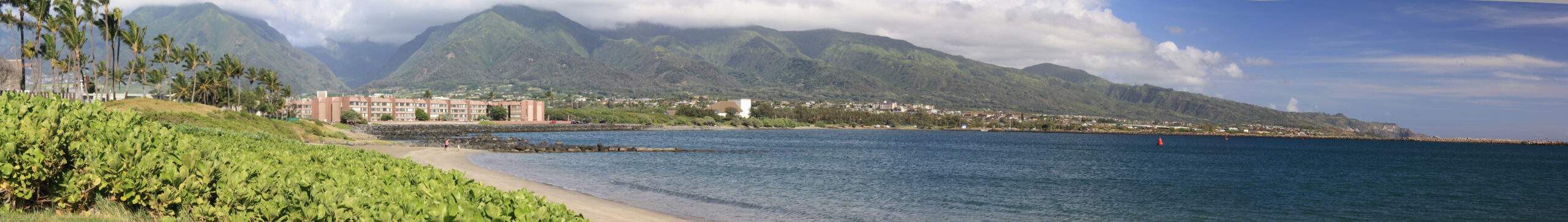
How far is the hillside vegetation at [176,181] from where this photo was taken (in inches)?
395

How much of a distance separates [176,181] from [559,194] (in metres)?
22.6

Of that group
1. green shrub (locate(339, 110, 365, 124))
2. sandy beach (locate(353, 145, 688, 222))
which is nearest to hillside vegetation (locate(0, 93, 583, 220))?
sandy beach (locate(353, 145, 688, 222))

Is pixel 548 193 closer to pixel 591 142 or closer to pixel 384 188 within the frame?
pixel 384 188

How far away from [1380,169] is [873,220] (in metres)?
65.8

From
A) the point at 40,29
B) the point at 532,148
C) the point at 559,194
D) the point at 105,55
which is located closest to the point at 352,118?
the point at 105,55

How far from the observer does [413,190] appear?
11469mm

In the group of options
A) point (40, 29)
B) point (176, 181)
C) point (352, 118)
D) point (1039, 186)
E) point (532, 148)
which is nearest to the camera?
point (176, 181)

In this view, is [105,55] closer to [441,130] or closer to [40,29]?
[40,29]

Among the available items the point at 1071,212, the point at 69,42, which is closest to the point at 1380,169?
the point at 1071,212

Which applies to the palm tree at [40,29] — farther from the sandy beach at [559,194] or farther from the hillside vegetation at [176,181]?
the hillside vegetation at [176,181]

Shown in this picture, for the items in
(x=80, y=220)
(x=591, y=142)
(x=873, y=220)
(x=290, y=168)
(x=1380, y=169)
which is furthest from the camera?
(x=591, y=142)

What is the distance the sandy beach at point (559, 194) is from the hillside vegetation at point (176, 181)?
1.61m

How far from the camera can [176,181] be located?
38.3 feet

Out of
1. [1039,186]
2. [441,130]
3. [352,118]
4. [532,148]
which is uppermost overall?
[1039,186]
